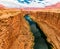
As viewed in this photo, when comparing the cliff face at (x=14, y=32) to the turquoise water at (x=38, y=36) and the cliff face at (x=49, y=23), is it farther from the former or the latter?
the cliff face at (x=49, y=23)

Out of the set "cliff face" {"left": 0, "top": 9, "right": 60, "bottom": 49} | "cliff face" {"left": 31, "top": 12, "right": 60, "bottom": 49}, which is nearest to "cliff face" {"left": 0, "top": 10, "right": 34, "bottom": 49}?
"cliff face" {"left": 0, "top": 9, "right": 60, "bottom": 49}

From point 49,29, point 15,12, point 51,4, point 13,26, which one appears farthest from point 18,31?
point 51,4

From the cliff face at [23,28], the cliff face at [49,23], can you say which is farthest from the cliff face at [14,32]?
the cliff face at [49,23]

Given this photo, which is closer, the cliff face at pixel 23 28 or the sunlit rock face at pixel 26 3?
the cliff face at pixel 23 28

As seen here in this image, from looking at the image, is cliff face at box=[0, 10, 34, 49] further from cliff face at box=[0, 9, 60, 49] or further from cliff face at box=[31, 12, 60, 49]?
cliff face at box=[31, 12, 60, 49]

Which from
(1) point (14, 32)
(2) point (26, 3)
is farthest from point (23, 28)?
(2) point (26, 3)

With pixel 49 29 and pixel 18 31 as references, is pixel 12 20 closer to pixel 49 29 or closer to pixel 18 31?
pixel 18 31

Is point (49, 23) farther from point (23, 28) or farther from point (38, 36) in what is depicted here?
point (23, 28)
